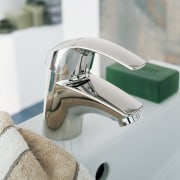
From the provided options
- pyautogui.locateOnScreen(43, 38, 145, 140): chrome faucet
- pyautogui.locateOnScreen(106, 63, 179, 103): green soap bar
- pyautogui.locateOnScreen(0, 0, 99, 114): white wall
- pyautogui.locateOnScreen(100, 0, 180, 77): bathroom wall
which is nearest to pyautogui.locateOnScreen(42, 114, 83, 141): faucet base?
pyautogui.locateOnScreen(43, 38, 145, 140): chrome faucet

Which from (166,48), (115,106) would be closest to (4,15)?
(166,48)

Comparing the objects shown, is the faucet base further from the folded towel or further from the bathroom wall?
the bathroom wall

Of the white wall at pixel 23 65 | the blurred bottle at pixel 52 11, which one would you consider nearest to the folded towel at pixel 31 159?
the white wall at pixel 23 65

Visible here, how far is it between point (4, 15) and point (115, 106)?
5.47ft

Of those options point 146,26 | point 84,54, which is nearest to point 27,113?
point 146,26

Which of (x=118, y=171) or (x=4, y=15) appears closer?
(x=118, y=171)

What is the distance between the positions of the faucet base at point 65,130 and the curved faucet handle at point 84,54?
6 cm

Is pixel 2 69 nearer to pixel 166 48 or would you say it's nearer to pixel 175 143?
pixel 166 48

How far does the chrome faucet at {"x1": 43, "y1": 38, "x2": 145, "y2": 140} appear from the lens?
412 mm

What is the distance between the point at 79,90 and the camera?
436 millimetres

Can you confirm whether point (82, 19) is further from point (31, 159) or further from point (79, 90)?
point (31, 159)

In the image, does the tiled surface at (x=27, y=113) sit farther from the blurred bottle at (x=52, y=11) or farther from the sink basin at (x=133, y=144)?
the sink basin at (x=133, y=144)

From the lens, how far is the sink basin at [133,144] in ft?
1.53

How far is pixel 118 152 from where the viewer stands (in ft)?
1.62
